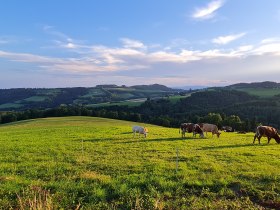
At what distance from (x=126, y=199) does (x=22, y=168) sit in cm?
751

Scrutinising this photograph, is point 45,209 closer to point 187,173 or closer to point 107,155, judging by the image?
point 187,173

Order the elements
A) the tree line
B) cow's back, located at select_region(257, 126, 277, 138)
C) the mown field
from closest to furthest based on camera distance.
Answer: the mown field, cow's back, located at select_region(257, 126, 277, 138), the tree line

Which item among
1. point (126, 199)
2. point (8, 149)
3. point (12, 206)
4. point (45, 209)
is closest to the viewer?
point (45, 209)

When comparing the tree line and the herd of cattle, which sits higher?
the herd of cattle

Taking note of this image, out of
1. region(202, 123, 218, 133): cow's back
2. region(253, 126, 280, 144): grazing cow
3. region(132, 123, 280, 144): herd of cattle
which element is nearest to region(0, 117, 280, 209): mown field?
region(253, 126, 280, 144): grazing cow

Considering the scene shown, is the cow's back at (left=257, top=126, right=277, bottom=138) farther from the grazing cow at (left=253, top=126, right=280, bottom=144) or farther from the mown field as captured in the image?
the mown field

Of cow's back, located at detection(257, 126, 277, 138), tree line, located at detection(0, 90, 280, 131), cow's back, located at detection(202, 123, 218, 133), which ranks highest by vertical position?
cow's back, located at detection(257, 126, 277, 138)

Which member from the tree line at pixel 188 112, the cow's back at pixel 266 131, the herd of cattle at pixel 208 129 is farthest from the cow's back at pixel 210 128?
the tree line at pixel 188 112

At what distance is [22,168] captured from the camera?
15.8 metres

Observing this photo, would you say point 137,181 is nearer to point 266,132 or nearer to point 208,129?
point 266,132

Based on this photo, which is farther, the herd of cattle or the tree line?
the tree line

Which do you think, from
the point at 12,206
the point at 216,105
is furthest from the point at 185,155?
the point at 216,105

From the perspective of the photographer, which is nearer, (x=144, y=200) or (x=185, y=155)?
(x=144, y=200)

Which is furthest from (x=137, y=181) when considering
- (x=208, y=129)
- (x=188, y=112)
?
(x=188, y=112)
